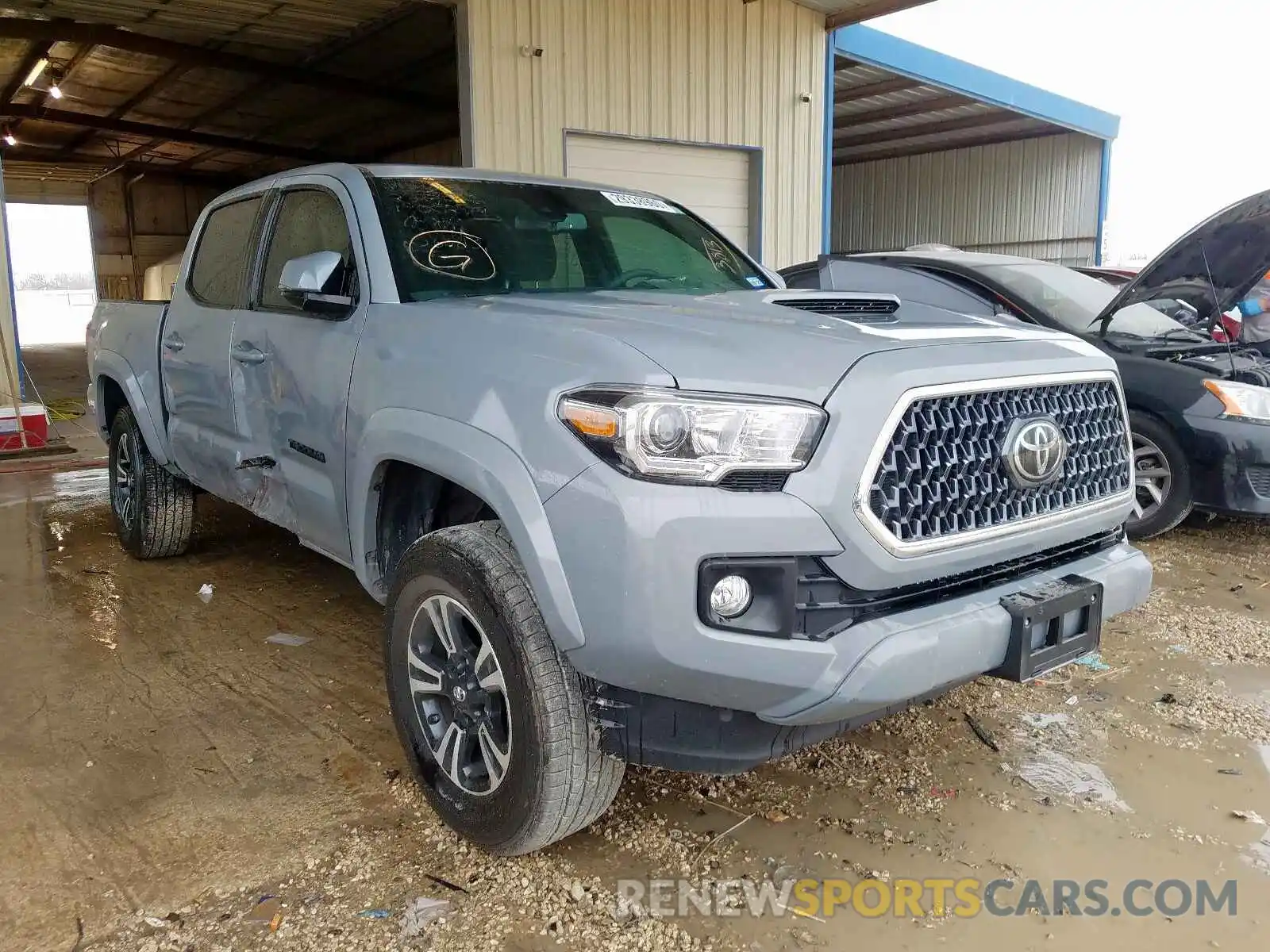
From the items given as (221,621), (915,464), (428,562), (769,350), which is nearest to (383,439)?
(428,562)

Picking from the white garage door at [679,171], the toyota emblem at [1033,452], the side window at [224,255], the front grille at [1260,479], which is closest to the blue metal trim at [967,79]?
the white garage door at [679,171]

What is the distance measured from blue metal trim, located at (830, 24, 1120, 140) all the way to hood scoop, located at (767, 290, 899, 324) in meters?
9.47

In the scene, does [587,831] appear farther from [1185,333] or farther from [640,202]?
[1185,333]

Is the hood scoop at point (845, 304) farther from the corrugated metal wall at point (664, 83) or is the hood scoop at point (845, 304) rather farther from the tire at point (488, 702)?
the corrugated metal wall at point (664, 83)

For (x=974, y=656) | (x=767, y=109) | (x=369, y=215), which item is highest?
(x=767, y=109)

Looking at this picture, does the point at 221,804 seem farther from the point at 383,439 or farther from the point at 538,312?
the point at 538,312

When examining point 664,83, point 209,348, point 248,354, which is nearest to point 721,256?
point 248,354

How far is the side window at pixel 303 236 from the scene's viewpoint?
327 cm

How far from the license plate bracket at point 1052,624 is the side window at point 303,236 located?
7.22 feet

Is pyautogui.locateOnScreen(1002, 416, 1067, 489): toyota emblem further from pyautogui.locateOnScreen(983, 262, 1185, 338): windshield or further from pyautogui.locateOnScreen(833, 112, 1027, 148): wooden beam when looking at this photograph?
pyautogui.locateOnScreen(833, 112, 1027, 148): wooden beam

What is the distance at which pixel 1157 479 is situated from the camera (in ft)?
17.3

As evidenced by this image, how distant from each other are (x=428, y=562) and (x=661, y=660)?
755 millimetres

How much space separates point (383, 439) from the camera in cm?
264

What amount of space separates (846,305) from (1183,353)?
3.57m
